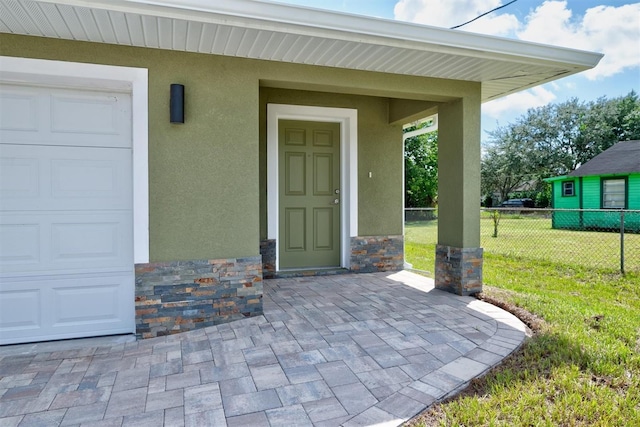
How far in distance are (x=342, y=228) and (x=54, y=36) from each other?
4027mm

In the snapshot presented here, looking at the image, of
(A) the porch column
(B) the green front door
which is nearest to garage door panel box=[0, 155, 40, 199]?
(B) the green front door

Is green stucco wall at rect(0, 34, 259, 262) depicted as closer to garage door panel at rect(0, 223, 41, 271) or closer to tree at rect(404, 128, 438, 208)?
garage door panel at rect(0, 223, 41, 271)

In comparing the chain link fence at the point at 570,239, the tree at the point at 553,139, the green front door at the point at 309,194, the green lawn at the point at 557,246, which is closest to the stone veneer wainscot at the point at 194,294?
the green front door at the point at 309,194

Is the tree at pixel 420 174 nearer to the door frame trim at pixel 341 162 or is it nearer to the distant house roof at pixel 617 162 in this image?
the distant house roof at pixel 617 162

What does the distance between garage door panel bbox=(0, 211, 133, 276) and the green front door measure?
2.47 meters

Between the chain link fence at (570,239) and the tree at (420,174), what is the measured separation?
298 inches

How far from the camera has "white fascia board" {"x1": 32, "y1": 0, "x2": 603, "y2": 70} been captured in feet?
9.05

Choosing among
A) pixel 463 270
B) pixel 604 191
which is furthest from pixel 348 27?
pixel 604 191

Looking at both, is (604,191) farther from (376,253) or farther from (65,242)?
(65,242)

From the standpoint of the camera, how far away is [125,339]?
3.35 m

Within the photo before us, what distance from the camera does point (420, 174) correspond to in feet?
75.4

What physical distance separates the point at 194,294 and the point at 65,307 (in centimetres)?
105

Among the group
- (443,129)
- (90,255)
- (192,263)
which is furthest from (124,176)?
(443,129)

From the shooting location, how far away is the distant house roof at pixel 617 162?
13.1m
